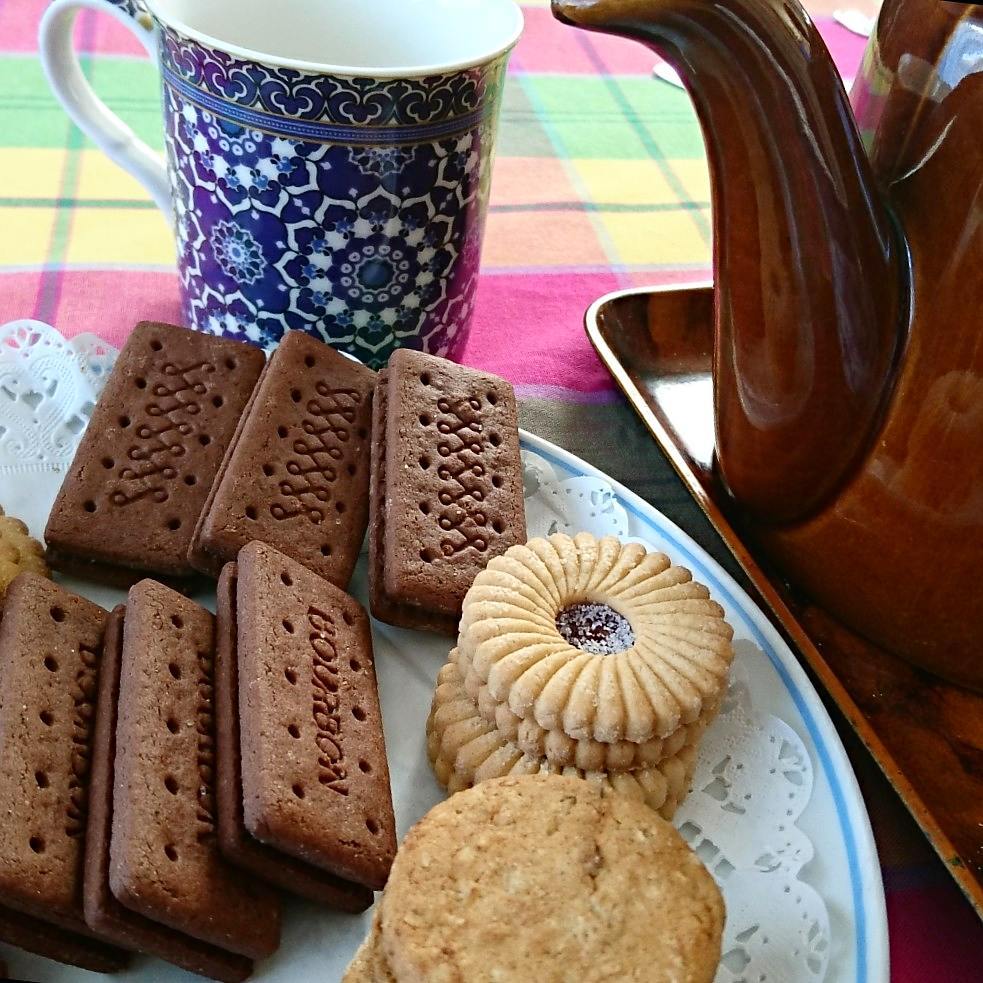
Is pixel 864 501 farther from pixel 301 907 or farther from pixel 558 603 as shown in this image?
pixel 301 907

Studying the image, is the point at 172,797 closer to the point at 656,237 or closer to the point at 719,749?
the point at 719,749

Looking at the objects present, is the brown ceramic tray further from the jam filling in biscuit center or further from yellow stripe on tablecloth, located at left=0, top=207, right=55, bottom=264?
yellow stripe on tablecloth, located at left=0, top=207, right=55, bottom=264

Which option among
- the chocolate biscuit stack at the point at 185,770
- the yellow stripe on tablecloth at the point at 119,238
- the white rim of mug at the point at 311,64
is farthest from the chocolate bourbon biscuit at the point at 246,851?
the yellow stripe on tablecloth at the point at 119,238

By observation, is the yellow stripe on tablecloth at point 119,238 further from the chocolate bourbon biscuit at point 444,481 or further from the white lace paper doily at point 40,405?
the chocolate bourbon biscuit at point 444,481

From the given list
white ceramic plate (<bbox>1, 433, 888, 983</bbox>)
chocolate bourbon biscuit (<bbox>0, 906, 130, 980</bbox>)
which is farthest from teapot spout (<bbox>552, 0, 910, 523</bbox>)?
chocolate bourbon biscuit (<bbox>0, 906, 130, 980</bbox>)

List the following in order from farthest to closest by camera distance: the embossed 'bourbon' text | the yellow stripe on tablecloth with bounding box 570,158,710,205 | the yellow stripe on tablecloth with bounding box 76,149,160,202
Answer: the yellow stripe on tablecloth with bounding box 570,158,710,205
the yellow stripe on tablecloth with bounding box 76,149,160,202
the embossed 'bourbon' text
